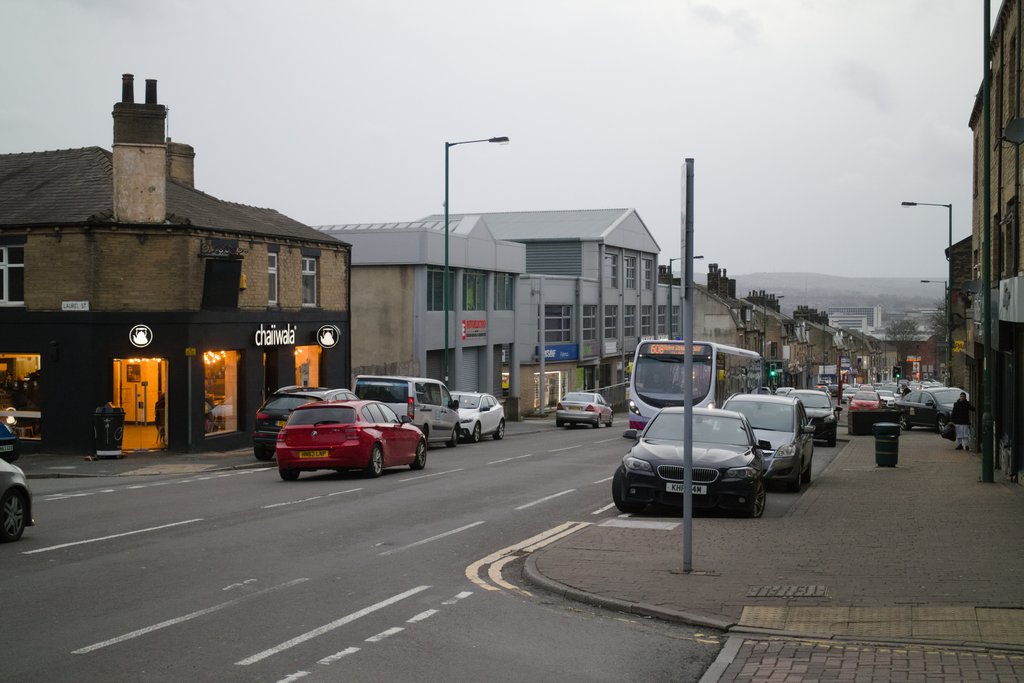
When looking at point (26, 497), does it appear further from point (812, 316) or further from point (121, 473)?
point (812, 316)

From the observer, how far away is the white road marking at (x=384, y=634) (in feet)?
28.7

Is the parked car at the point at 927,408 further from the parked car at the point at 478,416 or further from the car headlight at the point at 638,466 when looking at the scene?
the car headlight at the point at 638,466

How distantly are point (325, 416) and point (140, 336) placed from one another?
28.7 feet

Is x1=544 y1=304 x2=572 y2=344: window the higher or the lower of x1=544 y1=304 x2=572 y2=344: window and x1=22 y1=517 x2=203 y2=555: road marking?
the higher

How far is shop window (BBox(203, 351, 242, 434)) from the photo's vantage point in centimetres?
2997

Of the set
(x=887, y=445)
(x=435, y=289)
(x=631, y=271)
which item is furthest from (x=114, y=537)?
(x=631, y=271)

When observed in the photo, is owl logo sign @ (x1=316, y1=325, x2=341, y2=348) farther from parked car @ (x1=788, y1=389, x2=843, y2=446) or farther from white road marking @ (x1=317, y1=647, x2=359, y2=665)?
white road marking @ (x1=317, y1=647, x2=359, y2=665)

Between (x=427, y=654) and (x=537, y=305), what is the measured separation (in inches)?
2043

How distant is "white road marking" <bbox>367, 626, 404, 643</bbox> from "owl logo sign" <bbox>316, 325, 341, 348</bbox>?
1072 inches

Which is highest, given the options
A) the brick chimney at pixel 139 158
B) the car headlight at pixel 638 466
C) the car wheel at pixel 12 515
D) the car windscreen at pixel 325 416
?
the brick chimney at pixel 139 158

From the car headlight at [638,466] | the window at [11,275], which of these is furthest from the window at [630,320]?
the car headlight at [638,466]

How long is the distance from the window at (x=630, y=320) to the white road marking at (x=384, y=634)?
218 feet

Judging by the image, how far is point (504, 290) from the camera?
55719 millimetres

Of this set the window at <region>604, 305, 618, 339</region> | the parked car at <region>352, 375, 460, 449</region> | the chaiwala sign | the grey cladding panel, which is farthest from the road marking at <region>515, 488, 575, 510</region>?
the window at <region>604, 305, 618, 339</region>
